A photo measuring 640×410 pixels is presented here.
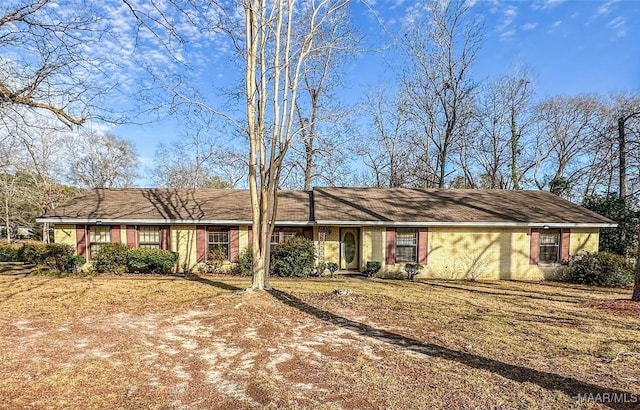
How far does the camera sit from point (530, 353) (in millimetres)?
5359

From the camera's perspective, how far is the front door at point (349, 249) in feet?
50.1

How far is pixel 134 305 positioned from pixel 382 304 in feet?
20.4

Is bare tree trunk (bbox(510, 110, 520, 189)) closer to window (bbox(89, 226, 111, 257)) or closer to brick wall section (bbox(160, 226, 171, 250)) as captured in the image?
brick wall section (bbox(160, 226, 171, 250))

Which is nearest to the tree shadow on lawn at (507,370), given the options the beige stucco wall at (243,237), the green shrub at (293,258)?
the green shrub at (293,258)

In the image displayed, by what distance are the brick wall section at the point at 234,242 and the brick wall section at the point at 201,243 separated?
43.5 inches

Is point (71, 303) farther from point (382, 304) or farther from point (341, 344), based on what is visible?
point (382, 304)

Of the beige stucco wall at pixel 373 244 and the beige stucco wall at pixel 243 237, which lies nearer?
the beige stucco wall at pixel 373 244

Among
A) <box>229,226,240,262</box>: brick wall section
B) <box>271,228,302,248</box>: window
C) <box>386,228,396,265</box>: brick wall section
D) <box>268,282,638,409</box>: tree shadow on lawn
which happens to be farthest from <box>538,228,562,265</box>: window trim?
<box>229,226,240,262</box>: brick wall section

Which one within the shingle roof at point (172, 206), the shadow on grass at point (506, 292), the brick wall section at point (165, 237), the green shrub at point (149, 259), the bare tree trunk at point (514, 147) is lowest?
the shadow on grass at point (506, 292)

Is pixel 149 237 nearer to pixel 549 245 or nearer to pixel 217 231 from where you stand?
pixel 217 231

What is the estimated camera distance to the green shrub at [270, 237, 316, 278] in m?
13.8

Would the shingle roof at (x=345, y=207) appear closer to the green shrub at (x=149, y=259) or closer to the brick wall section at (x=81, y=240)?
the brick wall section at (x=81, y=240)

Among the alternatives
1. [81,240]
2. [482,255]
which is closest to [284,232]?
[482,255]

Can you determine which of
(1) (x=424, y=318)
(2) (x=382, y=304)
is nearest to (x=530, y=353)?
(1) (x=424, y=318)
